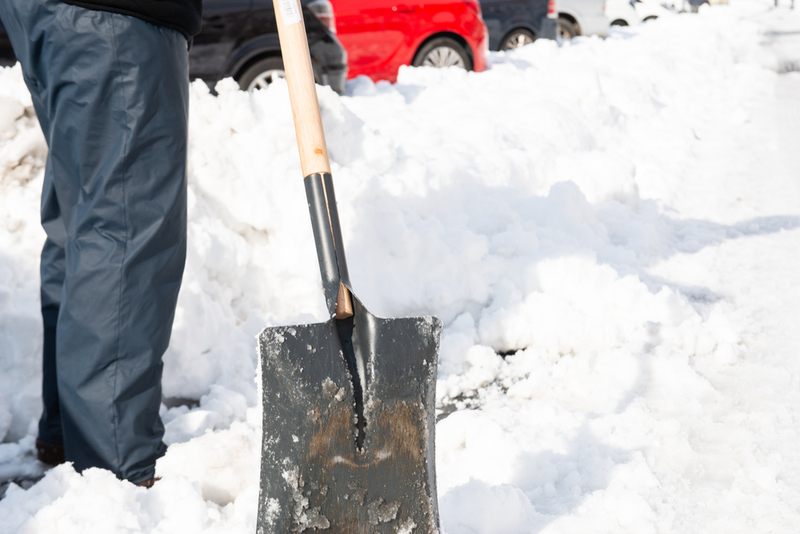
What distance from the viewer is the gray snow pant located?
1.76 meters

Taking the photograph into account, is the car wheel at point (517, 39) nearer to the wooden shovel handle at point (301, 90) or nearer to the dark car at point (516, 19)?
the dark car at point (516, 19)

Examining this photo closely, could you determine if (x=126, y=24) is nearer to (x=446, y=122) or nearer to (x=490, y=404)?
(x=490, y=404)

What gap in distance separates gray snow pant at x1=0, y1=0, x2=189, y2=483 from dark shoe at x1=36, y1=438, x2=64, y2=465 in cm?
23

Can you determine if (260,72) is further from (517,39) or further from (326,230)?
(517,39)

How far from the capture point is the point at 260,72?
210 inches

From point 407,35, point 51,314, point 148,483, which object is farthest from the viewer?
point 407,35

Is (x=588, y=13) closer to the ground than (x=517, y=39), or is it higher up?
higher up

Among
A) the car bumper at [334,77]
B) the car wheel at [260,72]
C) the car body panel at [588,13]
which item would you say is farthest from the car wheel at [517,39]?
the car wheel at [260,72]

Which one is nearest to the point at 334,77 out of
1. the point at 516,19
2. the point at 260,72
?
the point at 260,72

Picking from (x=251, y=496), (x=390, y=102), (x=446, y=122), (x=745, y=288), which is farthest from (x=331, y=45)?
(x=251, y=496)

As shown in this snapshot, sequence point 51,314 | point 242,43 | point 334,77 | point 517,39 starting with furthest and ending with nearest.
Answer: point 517,39
point 334,77
point 242,43
point 51,314

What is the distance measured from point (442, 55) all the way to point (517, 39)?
313cm

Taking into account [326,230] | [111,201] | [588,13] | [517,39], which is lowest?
[326,230]

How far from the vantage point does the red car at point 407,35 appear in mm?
7012
